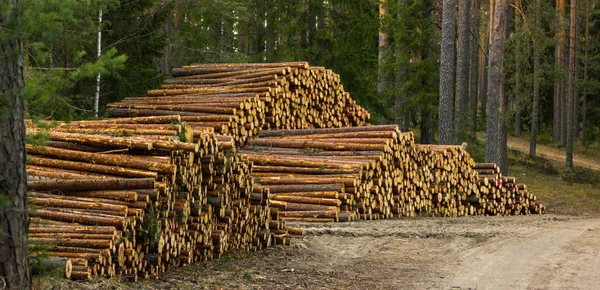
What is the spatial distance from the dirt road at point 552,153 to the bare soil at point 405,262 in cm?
2619

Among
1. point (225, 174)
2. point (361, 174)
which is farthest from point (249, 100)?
point (225, 174)

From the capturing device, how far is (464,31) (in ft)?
84.3

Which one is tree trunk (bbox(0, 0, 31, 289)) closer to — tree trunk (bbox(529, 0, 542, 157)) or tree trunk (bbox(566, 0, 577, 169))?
tree trunk (bbox(529, 0, 542, 157))

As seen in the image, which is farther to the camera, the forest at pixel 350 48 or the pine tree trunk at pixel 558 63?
the pine tree trunk at pixel 558 63

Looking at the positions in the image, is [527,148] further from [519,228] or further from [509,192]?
[519,228]

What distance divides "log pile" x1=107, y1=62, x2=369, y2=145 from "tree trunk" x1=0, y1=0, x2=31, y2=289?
9.74 m

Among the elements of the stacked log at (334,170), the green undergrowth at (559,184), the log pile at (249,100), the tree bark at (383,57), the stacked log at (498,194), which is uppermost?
the tree bark at (383,57)

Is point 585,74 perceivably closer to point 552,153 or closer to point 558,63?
point 558,63

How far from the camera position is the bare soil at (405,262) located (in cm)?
879

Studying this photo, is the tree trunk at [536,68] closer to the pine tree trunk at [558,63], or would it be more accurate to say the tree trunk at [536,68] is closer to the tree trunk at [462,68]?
the pine tree trunk at [558,63]

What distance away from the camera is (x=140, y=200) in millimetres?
8453

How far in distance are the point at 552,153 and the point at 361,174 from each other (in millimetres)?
29155

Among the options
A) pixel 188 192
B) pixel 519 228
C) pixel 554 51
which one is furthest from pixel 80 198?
pixel 554 51

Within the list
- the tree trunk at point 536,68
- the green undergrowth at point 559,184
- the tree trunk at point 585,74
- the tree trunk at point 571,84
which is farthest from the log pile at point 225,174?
the tree trunk at point 585,74
